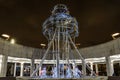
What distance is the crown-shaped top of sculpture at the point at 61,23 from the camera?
949cm

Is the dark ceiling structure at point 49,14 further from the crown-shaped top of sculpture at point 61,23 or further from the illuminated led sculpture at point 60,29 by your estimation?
the illuminated led sculpture at point 60,29

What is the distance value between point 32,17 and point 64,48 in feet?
36.5

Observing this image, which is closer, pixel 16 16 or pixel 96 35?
pixel 16 16

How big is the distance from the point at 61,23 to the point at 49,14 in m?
10.6

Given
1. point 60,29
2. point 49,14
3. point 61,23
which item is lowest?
point 60,29

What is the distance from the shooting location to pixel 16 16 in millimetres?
19781

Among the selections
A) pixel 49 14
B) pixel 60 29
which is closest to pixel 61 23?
pixel 60 29

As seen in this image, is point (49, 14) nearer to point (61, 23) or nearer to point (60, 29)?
point (60, 29)

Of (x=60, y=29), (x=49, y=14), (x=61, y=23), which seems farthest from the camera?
(x=49, y=14)

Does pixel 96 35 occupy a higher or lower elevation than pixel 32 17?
lower

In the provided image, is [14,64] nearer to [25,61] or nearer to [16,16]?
[25,61]

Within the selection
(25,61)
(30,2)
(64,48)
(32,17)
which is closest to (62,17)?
(64,48)

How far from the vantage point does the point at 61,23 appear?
31.5ft

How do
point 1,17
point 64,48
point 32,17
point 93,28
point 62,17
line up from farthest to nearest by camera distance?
point 93,28 → point 32,17 → point 1,17 → point 64,48 → point 62,17
